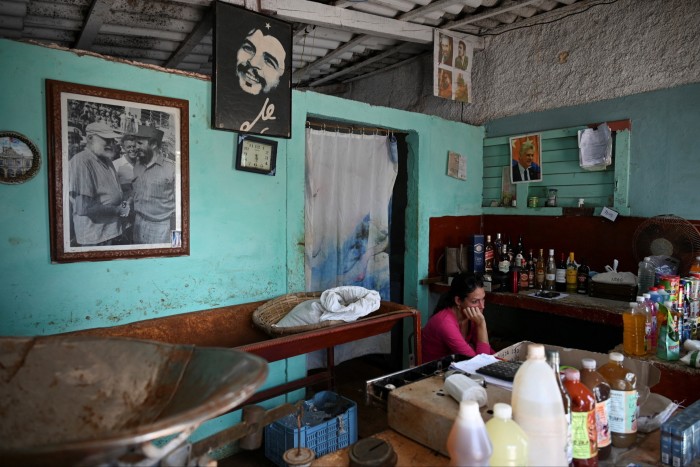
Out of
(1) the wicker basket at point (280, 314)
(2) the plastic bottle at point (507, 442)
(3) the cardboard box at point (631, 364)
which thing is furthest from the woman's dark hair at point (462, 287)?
(2) the plastic bottle at point (507, 442)

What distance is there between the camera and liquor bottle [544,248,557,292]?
4.12 m

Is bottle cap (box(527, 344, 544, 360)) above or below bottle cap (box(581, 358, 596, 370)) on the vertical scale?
above

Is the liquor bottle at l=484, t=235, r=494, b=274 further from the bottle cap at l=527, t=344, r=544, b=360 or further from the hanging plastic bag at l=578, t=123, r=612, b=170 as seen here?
the bottle cap at l=527, t=344, r=544, b=360

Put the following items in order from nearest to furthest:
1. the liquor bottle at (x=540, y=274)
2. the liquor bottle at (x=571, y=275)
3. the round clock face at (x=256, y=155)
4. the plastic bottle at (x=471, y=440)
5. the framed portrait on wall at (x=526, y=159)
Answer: the plastic bottle at (x=471, y=440) → the round clock face at (x=256, y=155) → the liquor bottle at (x=571, y=275) → the liquor bottle at (x=540, y=274) → the framed portrait on wall at (x=526, y=159)

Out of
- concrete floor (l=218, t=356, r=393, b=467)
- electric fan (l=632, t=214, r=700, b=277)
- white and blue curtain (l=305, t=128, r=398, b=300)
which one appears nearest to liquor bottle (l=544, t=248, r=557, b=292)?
electric fan (l=632, t=214, r=700, b=277)

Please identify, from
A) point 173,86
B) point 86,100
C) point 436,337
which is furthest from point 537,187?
point 86,100

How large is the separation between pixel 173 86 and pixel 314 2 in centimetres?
142

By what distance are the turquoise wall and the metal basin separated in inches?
151

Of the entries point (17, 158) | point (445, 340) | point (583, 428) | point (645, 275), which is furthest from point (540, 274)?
point (17, 158)

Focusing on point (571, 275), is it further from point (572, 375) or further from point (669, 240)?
point (572, 375)

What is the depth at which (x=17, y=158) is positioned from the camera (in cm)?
231

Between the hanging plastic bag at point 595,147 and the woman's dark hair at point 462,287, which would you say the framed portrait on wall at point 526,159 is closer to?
the hanging plastic bag at point 595,147

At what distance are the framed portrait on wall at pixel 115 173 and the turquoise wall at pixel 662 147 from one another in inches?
142

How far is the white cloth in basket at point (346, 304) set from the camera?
2.90 meters
